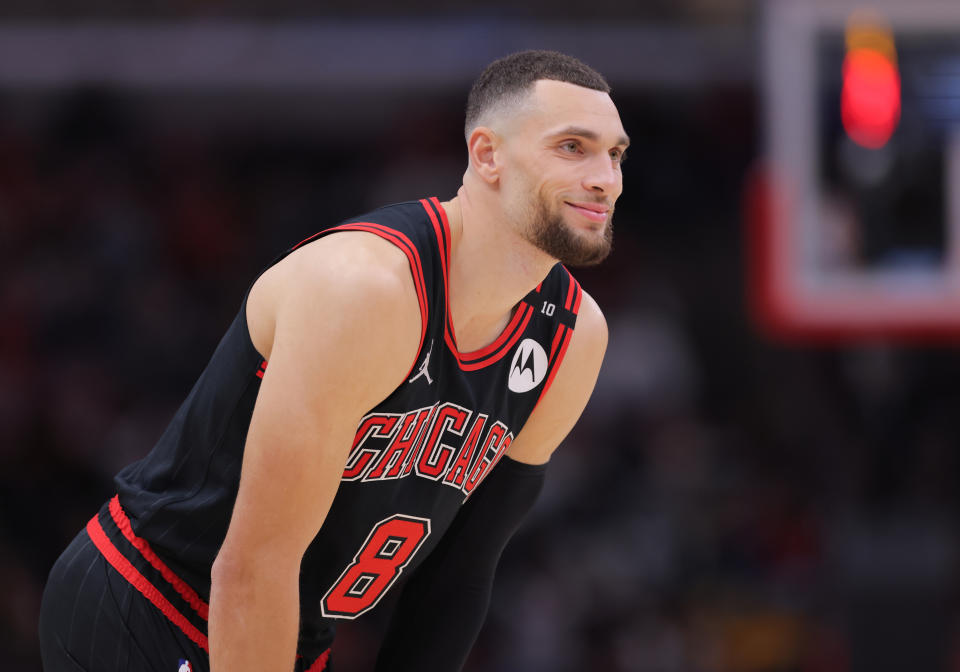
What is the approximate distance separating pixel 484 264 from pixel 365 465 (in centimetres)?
53

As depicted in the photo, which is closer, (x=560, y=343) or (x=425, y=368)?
(x=425, y=368)

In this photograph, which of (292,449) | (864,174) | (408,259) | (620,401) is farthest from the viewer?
(620,401)

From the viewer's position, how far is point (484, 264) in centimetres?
281

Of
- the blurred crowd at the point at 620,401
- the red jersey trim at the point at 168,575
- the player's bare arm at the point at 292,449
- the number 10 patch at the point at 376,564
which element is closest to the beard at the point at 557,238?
the player's bare arm at the point at 292,449

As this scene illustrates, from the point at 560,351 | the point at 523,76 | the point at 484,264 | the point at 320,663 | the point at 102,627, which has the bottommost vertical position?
the point at 320,663

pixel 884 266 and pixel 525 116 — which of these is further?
pixel 884 266

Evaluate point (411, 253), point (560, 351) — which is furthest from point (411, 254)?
point (560, 351)

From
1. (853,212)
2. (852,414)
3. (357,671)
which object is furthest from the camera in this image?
(852,414)

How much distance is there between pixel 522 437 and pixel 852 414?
7746 mm

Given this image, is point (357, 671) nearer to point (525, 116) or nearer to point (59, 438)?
point (59, 438)

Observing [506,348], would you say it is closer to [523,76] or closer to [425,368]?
[425,368]

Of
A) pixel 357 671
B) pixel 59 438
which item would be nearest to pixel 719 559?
pixel 357 671

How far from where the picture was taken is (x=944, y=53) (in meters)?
7.22

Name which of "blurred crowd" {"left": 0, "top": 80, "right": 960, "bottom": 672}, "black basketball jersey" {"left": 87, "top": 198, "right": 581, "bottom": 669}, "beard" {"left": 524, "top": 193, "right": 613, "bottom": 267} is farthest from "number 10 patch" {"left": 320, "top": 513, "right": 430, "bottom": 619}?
"blurred crowd" {"left": 0, "top": 80, "right": 960, "bottom": 672}
